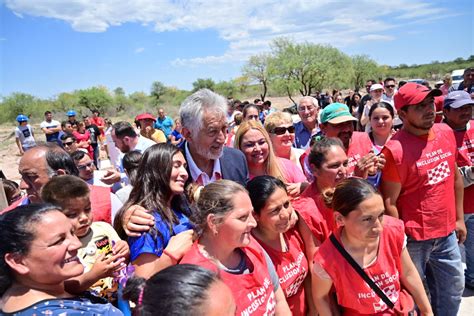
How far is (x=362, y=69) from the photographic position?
4916 centimetres

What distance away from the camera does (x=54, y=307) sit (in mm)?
1467

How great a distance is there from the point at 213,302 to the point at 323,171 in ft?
4.93

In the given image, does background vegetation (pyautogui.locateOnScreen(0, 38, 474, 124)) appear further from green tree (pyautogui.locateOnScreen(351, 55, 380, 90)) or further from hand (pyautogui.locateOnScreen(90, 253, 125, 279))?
hand (pyautogui.locateOnScreen(90, 253, 125, 279))

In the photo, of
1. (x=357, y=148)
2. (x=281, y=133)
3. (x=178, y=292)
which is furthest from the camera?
(x=281, y=133)

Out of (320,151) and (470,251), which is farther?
(470,251)

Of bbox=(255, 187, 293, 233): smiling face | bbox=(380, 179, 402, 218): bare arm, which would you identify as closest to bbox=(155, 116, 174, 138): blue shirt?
bbox=(380, 179, 402, 218): bare arm

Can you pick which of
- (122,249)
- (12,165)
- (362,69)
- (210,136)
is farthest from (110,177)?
(362,69)

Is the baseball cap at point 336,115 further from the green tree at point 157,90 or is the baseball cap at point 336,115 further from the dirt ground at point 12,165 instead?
the green tree at point 157,90

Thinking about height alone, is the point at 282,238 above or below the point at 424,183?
below

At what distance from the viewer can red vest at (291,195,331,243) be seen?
2.48m

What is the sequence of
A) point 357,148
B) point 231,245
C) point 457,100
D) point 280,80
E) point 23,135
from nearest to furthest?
point 231,245
point 357,148
point 457,100
point 23,135
point 280,80

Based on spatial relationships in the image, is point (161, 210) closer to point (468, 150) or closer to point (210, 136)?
point (210, 136)

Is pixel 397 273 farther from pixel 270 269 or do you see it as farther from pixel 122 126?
pixel 122 126

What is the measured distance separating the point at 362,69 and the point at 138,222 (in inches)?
2043
